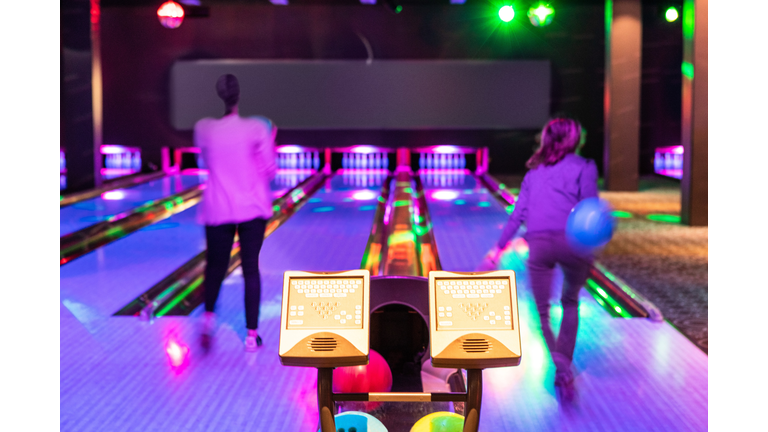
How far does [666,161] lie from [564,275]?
1021cm

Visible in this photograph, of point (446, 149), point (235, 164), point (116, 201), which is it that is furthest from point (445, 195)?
point (235, 164)

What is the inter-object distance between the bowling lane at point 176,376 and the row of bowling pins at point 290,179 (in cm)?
558

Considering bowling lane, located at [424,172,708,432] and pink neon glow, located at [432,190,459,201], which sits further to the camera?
pink neon glow, located at [432,190,459,201]

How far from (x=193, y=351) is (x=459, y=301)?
1.82 meters

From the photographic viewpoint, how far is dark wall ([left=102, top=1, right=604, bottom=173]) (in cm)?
1190

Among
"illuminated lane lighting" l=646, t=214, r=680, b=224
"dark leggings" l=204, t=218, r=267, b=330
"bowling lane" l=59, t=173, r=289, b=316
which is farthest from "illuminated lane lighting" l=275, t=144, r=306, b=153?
"dark leggings" l=204, t=218, r=267, b=330

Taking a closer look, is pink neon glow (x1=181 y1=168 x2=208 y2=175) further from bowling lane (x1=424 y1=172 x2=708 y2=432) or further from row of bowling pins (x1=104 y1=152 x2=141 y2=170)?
bowling lane (x1=424 y1=172 x2=708 y2=432)

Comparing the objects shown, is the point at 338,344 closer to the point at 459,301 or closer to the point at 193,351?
the point at 459,301

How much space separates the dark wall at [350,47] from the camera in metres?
11.9

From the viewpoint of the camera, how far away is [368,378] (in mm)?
2537

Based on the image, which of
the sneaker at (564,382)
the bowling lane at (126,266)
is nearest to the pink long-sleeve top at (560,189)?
the sneaker at (564,382)

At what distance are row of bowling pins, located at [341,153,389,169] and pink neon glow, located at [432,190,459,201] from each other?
3038mm

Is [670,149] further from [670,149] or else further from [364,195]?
[364,195]
